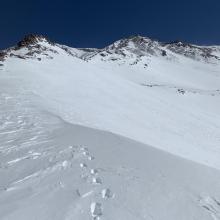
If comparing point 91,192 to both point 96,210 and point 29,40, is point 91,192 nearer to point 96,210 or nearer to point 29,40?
point 96,210

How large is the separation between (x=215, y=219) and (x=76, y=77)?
1089 inches

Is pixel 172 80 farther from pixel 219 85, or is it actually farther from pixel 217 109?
pixel 217 109

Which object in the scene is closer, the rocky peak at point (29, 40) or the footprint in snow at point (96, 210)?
the footprint in snow at point (96, 210)

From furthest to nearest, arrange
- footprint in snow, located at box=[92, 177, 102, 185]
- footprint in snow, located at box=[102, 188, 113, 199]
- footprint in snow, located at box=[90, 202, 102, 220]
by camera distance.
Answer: footprint in snow, located at box=[92, 177, 102, 185]
footprint in snow, located at box=[102, 188, 113, 199]
footprint in snow, located at box=[90, 202, 102, 220]

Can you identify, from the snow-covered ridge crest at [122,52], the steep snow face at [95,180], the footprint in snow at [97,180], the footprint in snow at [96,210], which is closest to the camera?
the footprint in snow at [96,210]

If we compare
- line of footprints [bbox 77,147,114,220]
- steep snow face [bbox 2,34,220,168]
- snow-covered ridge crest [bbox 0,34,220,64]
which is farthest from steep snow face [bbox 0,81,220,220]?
snow-covered ridge crest [bbox 0,34,220,64]

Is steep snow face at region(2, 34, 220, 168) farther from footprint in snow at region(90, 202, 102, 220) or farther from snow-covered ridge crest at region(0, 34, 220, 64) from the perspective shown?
footprint in snow at region(90, 202, 102, 220)

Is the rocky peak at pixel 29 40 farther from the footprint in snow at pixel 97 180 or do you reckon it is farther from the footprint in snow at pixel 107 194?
the footprint in snow at pixel 107 194

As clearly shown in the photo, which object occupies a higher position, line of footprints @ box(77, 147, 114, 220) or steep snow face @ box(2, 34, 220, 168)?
line of footprints @ box(77, 147, 114, 220)

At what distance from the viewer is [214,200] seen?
24.2ft

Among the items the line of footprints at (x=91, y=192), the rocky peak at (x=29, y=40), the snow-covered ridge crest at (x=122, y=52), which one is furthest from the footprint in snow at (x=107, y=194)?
the rocky peak at (x=29, y=40)

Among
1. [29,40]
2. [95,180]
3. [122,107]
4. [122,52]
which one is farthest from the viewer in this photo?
[122,52]

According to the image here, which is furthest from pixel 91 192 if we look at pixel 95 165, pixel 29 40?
pixel 29 40

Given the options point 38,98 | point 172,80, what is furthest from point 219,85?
point 38,98
